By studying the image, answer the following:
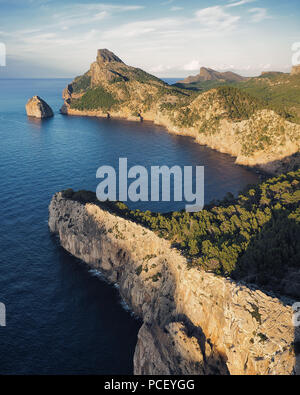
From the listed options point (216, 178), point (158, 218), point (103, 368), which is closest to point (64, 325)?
point (103, 368)

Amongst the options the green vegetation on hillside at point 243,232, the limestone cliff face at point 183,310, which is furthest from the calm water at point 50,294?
the green vegetation on hillside at point 243,232

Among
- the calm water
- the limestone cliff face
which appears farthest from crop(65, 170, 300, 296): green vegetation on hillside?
the calm water

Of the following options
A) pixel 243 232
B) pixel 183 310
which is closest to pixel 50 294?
pixel 183 310

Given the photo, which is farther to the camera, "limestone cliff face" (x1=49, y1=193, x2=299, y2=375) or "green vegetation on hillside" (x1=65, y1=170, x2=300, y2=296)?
"green vegetation on hillside" (x1=65, y1=170, x2=300, y2=296)

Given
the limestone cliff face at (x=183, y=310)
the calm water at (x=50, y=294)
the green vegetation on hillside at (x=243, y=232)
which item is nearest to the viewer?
the limestone cliff face at (x=183, y=310)

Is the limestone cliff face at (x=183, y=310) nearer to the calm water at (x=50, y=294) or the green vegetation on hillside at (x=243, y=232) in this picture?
the green vegetation on hillside at (x=243, y=232)

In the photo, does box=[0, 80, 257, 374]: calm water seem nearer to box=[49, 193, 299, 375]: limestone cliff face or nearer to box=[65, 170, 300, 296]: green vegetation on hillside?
box=[49, 193, 299, 375]: limestone cliff face

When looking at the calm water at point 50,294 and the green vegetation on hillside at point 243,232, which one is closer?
the green vegetation on hillside at point 243,232

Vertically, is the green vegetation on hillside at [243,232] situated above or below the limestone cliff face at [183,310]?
above
